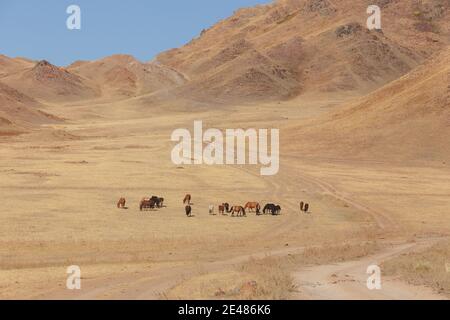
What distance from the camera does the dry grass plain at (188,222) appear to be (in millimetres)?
17105

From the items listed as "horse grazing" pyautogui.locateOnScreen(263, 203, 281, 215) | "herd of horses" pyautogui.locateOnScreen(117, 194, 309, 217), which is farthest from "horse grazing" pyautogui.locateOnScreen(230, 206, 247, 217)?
"horse grazing" pyautogui.locateOnScreen(263, 203, 281, 215)

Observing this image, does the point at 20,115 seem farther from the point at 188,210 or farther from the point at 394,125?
the point at 188,210

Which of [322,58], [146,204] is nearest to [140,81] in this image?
[322,58]

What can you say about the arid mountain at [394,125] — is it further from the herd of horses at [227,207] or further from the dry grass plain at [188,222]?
the herd of horses at [227,207]

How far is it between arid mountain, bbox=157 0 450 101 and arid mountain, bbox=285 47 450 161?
66.4 meters

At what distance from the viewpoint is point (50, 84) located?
18025 cm

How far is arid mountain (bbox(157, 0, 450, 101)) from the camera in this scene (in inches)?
6196

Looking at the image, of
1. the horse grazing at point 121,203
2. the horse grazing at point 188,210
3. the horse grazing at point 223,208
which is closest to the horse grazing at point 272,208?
the horse grazing at point 223,208

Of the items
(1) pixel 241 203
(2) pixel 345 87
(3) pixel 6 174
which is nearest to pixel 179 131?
(3) pixel 6 174

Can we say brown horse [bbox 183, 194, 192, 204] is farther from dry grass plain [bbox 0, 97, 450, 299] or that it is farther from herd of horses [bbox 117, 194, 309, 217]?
herd of horses [bbox 117, 194, 309, 217]

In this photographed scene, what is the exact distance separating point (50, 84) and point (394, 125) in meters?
126

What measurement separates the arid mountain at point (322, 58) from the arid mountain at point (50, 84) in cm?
3002

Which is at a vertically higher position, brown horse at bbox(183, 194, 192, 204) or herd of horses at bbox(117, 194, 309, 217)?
brown horse at bbox(183, 194, 192, 204)

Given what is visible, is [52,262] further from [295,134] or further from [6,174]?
[295,134]
